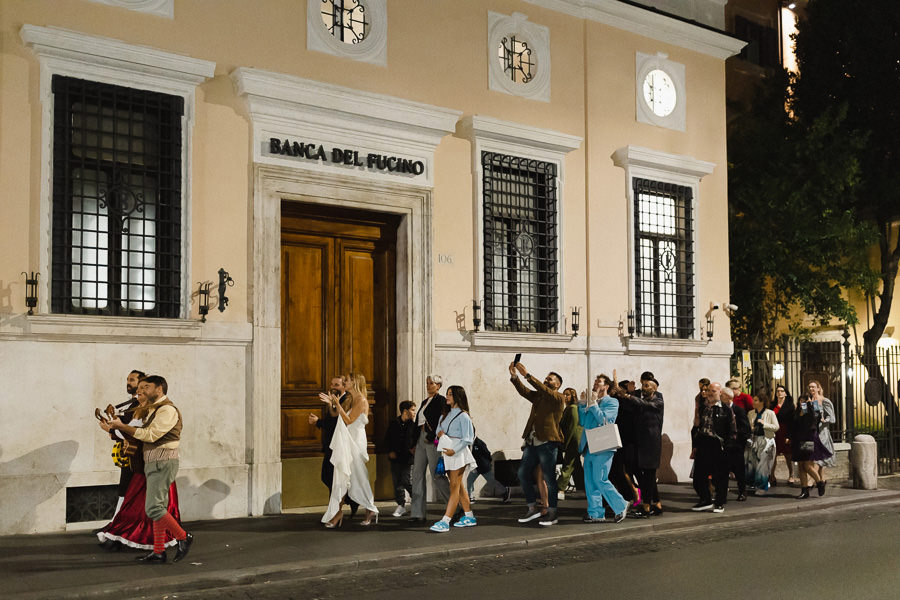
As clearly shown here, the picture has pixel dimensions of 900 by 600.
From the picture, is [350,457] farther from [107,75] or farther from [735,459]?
[735,459]

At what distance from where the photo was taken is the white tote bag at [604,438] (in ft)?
39.1

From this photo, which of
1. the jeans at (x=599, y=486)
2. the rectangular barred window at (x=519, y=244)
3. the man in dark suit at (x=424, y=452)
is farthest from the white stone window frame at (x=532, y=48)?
the jeans at (x=599, y=486)

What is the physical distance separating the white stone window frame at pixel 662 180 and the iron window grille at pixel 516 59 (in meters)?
2.26

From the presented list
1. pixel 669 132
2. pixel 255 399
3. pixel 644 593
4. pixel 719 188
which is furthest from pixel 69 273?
pixel 719 188

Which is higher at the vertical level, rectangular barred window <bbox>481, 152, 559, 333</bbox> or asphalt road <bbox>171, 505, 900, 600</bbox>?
rectangular barred window <bbox>481, 152, 559, 333</bbox>

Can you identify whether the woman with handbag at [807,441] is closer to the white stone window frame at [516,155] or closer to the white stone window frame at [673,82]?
the white stone window frame at [516,155]

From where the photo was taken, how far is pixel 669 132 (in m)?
17.8

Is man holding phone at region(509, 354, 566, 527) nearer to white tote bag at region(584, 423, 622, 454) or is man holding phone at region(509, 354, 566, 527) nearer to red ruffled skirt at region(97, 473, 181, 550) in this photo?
→ white tote bag at region(584, 423, 622, 454)

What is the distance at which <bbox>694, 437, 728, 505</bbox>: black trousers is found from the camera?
13.1 m

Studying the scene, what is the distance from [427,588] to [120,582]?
2.69 m

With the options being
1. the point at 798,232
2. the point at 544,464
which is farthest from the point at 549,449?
the point at 798,232

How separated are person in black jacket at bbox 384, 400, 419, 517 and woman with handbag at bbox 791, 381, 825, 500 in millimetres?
6293

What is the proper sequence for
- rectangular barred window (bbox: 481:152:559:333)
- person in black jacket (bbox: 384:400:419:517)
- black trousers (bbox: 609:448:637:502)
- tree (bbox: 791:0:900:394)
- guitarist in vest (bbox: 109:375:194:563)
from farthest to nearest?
tree (bbox: 791:0:900:394)
rectangular barred window (bbox: 481:152:559:333)
black trousers (bbox: 609:448:637:502)
person in black jacket (bbox: 384:400:419:517)
guitarist in vest (bbox: 109:375:194:563)

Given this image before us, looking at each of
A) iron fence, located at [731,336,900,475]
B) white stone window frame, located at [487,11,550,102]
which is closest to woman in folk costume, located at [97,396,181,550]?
white stone window frame, located at [487,11,550,102]
